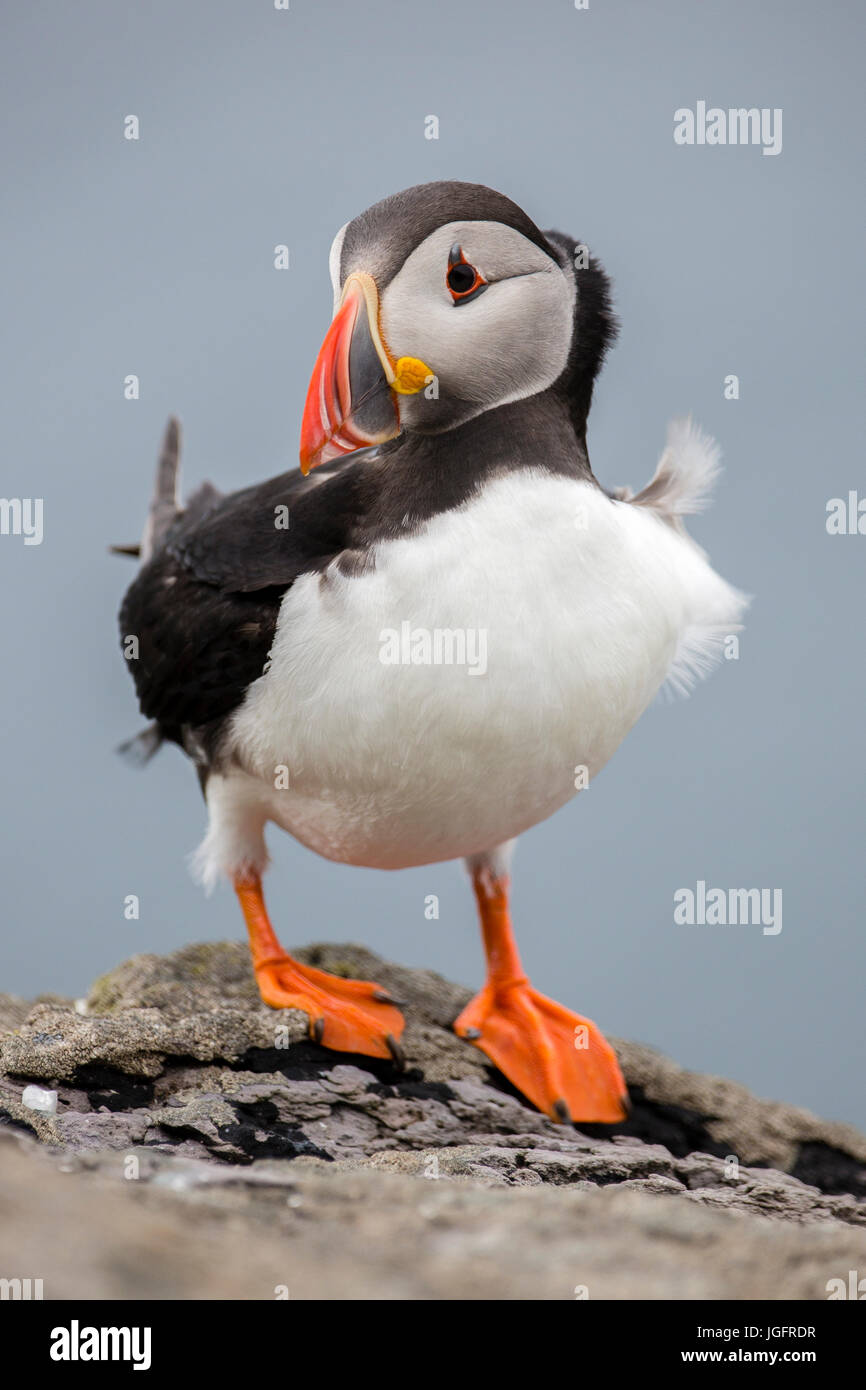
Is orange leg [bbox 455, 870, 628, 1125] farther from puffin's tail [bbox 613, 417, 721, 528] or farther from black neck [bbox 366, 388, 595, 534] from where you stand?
black neck [bbox 366, 388, 595, 534]

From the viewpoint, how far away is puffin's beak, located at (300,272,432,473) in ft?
8.40

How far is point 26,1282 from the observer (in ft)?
4.26

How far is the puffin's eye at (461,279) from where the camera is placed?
8.50 feet

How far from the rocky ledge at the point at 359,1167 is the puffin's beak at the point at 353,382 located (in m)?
1.33

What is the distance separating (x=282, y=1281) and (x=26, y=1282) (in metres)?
0.25

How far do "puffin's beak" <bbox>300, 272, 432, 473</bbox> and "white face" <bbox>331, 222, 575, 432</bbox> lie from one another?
0.03m

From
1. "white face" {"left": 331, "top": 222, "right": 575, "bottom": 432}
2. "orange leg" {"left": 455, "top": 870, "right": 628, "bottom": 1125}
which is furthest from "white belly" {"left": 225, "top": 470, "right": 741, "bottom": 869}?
"orange leg" {"left": 455, "top": 870, "right": 628, "bottom": 1125}

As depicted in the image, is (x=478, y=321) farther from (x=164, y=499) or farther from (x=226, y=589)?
(x=164, y=499)

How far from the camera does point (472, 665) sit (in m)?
2.72

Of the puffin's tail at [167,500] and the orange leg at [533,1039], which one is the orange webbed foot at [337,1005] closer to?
the orange leg at [533,1039]

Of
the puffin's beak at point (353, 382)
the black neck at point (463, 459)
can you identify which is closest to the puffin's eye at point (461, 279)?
the puffin's beak at point (353, 382)

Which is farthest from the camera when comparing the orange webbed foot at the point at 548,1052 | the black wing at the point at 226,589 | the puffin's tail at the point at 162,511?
the puffin's tail at the point at 162,511
